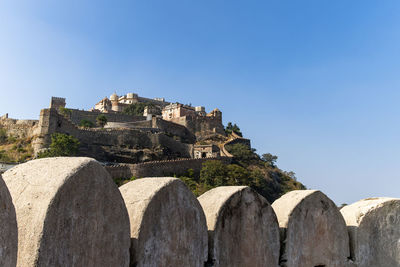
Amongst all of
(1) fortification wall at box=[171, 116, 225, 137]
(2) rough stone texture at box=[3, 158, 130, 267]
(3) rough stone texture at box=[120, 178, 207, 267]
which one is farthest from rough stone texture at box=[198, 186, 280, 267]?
(1) fortification wall at box=[171, 116, 225, 137]

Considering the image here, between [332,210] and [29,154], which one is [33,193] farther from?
[29,154]

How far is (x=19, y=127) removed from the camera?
163 ft

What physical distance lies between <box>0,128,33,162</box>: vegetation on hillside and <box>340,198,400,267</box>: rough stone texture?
1588 inches

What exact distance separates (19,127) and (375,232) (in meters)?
52.6

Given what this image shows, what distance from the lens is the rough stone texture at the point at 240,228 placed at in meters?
3.40

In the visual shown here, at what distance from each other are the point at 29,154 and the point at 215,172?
2194cm

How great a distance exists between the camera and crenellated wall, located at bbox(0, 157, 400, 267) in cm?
218

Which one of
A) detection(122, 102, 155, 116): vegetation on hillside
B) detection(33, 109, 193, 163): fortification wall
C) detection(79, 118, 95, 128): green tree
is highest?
detection(122, 102, 155, 116): vegetation on hillside

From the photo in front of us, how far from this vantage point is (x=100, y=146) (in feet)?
157

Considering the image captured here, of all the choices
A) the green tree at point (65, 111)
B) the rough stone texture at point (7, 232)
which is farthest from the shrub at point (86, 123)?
the rough stone texture at point (7, 232)

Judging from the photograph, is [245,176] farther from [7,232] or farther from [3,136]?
[7,232]

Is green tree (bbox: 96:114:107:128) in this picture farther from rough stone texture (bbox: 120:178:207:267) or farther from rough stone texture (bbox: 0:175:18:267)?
rough stone texture (bbox: 0:175:18:267)

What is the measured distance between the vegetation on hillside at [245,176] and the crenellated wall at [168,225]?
30.6 metres

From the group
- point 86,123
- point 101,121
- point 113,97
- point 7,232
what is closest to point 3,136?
point 86,123
